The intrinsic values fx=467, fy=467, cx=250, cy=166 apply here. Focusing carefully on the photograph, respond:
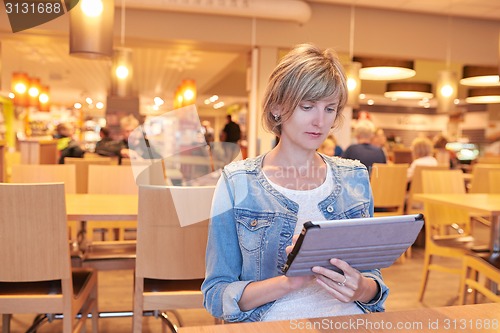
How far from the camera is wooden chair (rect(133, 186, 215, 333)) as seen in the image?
1.99 meters

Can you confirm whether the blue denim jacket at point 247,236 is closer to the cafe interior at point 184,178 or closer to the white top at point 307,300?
the white top at point 307,300

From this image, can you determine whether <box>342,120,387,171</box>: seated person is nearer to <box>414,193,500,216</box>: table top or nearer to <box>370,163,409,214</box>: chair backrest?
<box>370,163,409,214</box>: chair backrest

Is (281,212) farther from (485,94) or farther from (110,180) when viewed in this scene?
(485,94)

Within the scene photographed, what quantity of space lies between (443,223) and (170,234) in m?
2.43

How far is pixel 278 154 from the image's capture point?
4.16ft

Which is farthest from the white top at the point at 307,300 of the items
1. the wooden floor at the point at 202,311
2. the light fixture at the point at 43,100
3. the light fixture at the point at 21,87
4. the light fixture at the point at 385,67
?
the light fixture at the point at 43,100

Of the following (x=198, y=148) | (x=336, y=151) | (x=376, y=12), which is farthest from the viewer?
(x=376, y=12)

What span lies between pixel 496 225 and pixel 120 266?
7.96ft

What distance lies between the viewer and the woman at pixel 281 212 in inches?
44.7

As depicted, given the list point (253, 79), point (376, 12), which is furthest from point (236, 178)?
point (376, 12)

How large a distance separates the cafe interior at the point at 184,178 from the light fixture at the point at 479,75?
0.02 meters

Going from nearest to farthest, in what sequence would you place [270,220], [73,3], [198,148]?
[270,220] → [198,148] → [73,3]

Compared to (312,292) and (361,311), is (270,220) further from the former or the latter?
(361,311)

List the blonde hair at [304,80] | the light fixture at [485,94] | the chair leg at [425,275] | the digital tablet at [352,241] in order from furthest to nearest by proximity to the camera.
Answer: the light fixture at [485,94] → the chair leg at [425,275] → the blonde hair at [304,80] → the digital tablet at [352,241]
